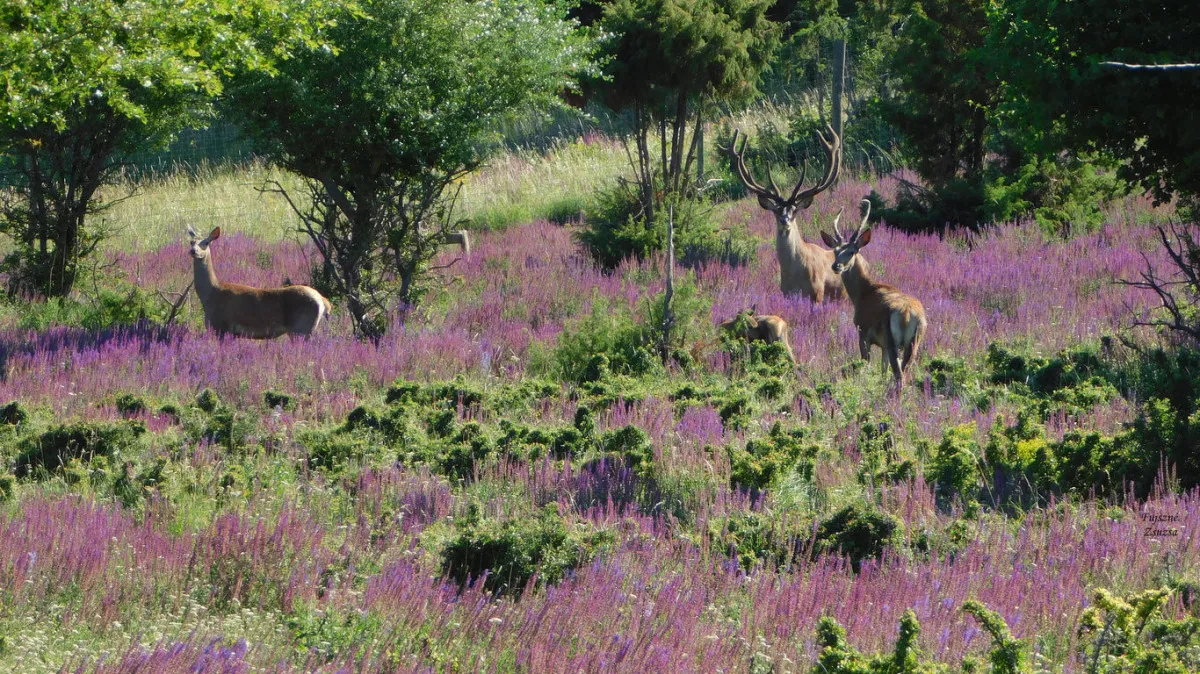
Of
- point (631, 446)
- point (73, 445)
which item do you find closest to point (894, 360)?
point (631, 446)

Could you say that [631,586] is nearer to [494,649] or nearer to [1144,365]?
[494,649]

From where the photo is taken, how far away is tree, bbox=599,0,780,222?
16.8m

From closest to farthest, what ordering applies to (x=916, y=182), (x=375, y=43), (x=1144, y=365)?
(x=1144, y=365), (x=375, y=43), (x=916, y=182)

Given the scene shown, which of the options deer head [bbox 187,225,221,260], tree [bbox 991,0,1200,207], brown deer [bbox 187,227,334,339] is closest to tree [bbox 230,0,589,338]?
brown deer [bbox 187,227,334,339]

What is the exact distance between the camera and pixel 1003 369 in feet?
30.0

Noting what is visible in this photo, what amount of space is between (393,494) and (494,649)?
2.39m

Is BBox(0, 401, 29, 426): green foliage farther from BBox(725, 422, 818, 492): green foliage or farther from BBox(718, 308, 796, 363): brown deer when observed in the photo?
BBox(718, 308, 796, 363): brown deer

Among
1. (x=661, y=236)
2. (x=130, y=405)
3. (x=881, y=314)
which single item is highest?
(x=661, y=236)

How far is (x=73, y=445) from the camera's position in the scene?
23.2ft

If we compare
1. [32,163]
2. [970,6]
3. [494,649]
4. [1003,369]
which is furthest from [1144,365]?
[32,163]

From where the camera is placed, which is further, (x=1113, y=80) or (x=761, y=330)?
(x=761, y=330)

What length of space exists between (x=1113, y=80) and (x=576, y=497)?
4961mm

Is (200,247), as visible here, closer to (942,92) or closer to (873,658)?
(873,658)

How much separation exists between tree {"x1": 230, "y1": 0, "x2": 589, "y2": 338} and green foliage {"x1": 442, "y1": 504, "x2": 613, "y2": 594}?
664 centimetres
